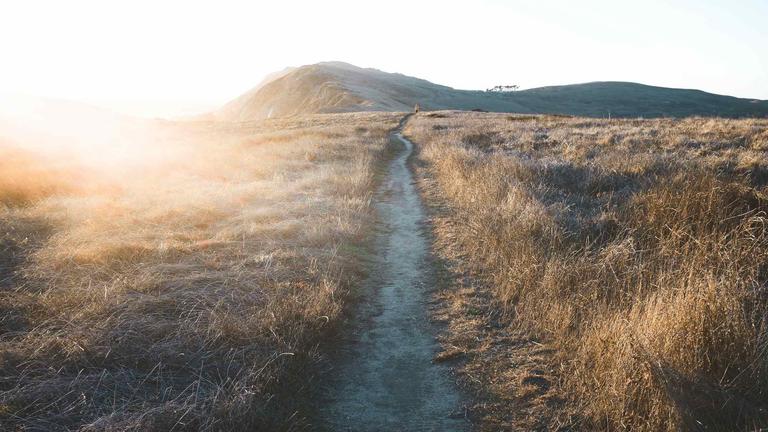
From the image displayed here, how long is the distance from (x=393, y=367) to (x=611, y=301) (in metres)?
2.41

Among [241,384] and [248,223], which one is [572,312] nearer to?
[241,384]

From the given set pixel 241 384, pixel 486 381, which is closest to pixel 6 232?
pixel 241 384

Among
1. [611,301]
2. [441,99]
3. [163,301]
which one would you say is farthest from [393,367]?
[441,99]

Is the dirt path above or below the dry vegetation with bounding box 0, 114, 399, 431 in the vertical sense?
below

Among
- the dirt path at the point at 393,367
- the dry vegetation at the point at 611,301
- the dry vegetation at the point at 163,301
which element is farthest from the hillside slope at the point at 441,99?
the dirt path at the point at 393,367

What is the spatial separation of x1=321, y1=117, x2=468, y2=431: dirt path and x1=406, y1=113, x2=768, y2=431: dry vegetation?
0.38 meters

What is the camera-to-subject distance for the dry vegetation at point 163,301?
3.33 m

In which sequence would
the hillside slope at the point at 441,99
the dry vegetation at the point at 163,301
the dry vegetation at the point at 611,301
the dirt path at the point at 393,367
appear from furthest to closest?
the hillside slope at the point at 441,99 → the dirt path at the point at 393,367 → the dry vegetation at the point at 163,301 → the dry vegetation at the point at 611,301

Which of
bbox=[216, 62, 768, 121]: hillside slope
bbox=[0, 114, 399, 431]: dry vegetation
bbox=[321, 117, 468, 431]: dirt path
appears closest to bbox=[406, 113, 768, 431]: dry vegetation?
bbox=[321, 117, 468, 431]: dirt path

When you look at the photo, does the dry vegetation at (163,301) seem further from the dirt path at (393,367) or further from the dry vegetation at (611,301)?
the dry vegetation at (611,301)

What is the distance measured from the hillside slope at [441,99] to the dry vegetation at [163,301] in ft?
201

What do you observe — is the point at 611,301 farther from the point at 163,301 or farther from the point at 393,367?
the point at 163,301

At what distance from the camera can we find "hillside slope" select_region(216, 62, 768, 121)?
277ft

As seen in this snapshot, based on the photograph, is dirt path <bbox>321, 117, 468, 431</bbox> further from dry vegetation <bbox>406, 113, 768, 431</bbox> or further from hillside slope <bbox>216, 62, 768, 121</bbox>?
hillside slope <bbox>216, 62, 768, 121</bbox>
